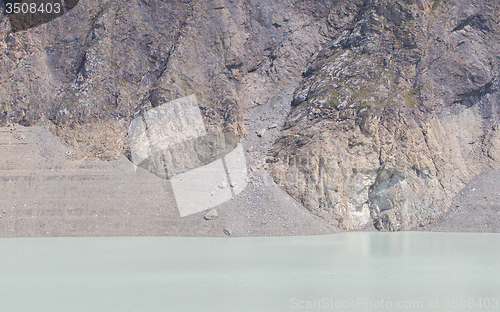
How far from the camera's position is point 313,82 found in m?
32.2

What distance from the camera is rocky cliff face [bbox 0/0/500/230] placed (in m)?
27.6

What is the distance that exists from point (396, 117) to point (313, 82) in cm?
725

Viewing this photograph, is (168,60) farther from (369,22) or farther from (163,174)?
(369,22)

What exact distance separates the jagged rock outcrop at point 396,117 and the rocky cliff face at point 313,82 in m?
0.09

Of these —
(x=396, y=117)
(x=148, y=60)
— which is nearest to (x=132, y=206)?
(x=148, y=60)

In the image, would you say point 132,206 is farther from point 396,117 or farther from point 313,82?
point 396,117

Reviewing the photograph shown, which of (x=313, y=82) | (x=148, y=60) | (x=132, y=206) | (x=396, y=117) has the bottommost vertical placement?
(x=132, y=206)

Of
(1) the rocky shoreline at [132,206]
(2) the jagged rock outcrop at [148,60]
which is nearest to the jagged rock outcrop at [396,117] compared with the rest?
(1) the rocky shoreline at [132,206]

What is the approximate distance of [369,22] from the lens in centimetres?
3167

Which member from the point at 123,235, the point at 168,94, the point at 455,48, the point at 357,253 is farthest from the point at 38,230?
the point at 455,48

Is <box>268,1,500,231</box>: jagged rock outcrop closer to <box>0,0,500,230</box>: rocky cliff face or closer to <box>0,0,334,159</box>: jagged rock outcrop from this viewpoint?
<box>0,0,500,230</box>: rocky cliff face

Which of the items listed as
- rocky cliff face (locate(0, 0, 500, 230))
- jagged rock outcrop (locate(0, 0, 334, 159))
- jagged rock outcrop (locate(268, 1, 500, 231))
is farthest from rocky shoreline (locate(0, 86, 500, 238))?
jagged rock outcrop (locate(0, 0, 334, 159))

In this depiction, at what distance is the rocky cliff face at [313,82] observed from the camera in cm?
2759

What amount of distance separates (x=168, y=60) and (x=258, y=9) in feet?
32.5
